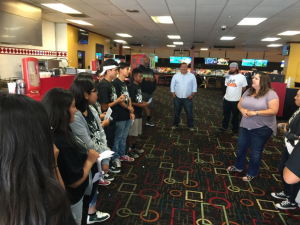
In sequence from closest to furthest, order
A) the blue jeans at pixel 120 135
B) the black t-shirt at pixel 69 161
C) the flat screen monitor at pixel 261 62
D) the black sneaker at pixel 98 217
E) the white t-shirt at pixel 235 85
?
1. the black t-shirt at pixel 69 161
2. the black sneaker at pixel 98 217
3. the blue jeans at pixel 120 135
4. the white t-shirt at pixel 235 85
5. the flat screen monitor at pixel 261 62

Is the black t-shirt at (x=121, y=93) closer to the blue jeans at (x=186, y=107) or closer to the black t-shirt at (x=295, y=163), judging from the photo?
the black t-shirt at (x=295, y=163)

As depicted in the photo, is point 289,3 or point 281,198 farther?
point 289,3

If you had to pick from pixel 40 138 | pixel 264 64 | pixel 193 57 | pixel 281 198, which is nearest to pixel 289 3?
pixel 281 198

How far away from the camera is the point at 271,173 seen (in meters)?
3.14

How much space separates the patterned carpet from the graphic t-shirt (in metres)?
0.82

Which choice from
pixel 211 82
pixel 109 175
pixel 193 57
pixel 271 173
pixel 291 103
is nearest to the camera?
pixel 109 175

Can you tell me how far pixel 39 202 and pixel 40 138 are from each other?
19 centimetres

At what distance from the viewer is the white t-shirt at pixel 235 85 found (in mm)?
4680

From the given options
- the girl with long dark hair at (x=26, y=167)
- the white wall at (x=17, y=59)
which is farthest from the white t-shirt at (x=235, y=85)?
the white wall at (x=17, y=59)

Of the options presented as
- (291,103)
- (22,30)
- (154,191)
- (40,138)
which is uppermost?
(22,30)

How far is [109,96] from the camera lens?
2.71 metres

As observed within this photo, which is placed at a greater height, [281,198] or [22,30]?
[22,30]

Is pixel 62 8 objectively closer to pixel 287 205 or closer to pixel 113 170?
pixel 113 170

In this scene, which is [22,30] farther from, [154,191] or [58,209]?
[58,209]
